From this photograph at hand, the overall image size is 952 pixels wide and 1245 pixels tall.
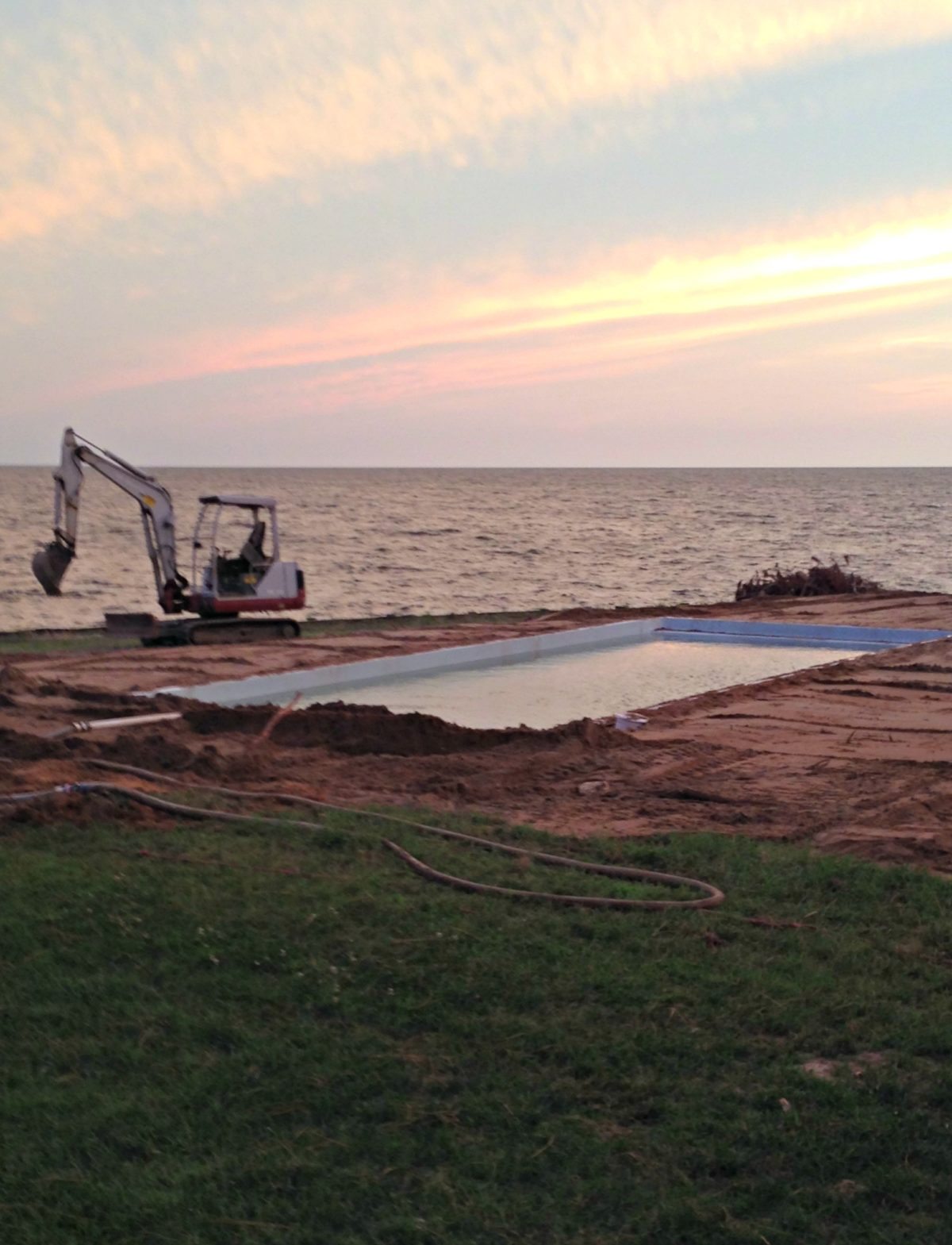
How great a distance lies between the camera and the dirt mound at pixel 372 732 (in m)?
9.35

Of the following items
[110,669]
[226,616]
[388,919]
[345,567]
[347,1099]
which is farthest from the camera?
[345,567]

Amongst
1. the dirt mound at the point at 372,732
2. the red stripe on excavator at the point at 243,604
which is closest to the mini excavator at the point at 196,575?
the red stripe on excavator at the point at 243,604

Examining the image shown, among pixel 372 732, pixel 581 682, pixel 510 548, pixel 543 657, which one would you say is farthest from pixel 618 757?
pixel 510 548

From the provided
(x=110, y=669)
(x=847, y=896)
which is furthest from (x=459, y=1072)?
(x=110, y=669)

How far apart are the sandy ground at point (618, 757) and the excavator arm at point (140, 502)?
175 inches

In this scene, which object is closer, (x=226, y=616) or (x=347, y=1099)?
(x=347, y=1099)

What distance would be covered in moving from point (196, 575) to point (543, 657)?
16.2ft

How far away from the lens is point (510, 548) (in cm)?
5097

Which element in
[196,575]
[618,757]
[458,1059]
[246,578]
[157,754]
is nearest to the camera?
[458,1059]

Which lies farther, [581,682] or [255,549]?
[255,549]

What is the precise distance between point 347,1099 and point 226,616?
564 inches

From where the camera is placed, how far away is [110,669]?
13.4m

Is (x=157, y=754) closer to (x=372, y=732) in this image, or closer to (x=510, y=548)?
(x=372, y=732)

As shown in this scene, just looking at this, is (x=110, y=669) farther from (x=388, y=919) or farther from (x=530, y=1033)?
(x=530, y=1033)
